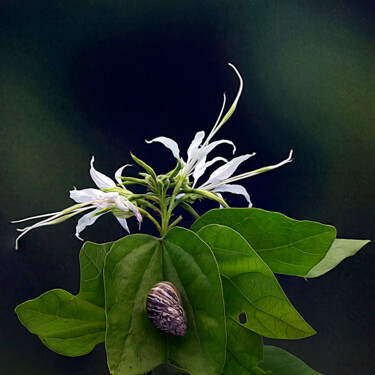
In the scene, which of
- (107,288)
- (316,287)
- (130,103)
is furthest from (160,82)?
(107,288)

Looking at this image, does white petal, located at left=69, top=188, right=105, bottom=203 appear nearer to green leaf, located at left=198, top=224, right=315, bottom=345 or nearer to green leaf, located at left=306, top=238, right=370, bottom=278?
green leaf, located at left=198, top=224, right=315, bottom=345

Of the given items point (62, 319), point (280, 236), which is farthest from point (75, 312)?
point (280, 236)

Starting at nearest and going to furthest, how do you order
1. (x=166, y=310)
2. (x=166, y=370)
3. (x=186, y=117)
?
(x=166, y=310) < (x=166, y=370) < (x=186, y=117)

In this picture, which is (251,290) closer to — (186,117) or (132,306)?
(132,306)

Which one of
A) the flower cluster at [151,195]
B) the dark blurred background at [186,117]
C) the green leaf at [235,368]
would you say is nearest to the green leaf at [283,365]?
the green leaf at [235,368]

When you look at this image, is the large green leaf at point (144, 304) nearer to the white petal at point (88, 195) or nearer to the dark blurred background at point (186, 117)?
the white petal at point (88, 195)

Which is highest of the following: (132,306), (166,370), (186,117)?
(186,117)
